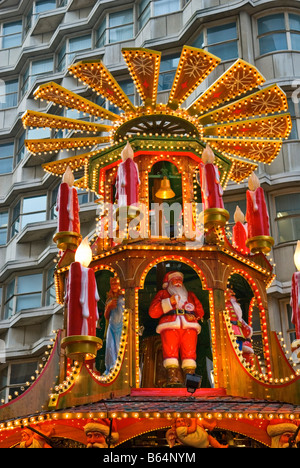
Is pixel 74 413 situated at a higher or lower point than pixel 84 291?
lower

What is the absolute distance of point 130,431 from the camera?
1241 cm

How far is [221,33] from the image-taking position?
32469 millimetres

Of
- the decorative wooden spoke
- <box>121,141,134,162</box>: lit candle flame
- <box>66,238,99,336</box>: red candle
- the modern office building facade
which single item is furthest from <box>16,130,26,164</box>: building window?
<box>66,238,99,336</box>: red candle

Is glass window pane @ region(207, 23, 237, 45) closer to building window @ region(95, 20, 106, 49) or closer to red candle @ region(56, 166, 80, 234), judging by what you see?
building window @ region(95, 20, 106, 49)

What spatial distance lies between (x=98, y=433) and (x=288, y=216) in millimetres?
18230

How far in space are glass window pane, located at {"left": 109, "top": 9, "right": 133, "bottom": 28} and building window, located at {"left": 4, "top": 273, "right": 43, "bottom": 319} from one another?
12.4 meters

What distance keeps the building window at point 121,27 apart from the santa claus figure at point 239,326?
936 inches

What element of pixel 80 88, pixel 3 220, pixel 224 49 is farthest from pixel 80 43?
pixel 224 49

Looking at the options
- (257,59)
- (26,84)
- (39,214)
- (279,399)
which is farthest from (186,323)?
(26,84)

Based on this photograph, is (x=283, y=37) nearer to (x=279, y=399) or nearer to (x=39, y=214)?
Answer: (x=39, y=214)

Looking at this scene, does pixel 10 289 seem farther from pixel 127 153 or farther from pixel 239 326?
pixel 127 153

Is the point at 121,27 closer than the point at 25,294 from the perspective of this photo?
No

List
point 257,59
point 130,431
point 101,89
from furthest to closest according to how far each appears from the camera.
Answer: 1. point 257,59
2. point 101,89
3. point 130,431

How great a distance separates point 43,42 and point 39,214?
390 inches
